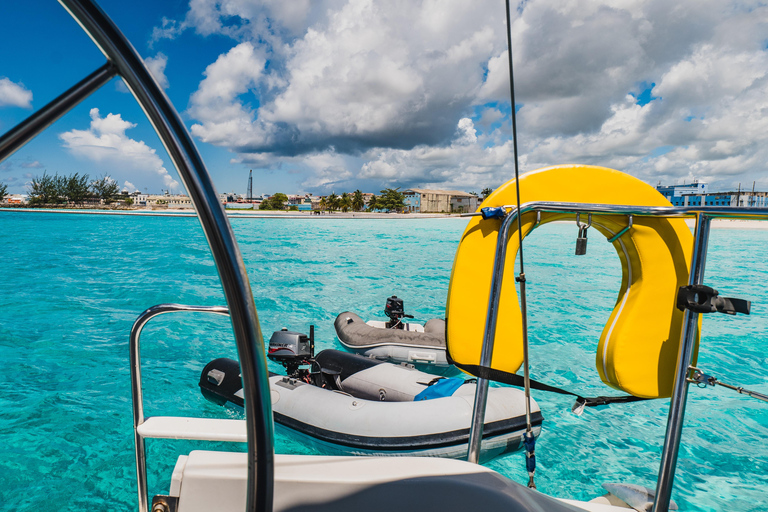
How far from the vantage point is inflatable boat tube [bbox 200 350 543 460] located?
239 cm

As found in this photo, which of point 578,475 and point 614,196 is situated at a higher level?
point 614,196

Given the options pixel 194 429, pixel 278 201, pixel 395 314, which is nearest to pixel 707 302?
pixel 194 429

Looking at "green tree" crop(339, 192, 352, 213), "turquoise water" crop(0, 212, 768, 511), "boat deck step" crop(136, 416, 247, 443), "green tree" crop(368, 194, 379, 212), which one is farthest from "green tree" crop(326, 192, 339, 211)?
"boat deck step" crop(136, 416, 247, 443)

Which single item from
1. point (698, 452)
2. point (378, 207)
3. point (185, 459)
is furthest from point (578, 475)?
point (378, 207)

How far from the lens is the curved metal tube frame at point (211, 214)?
1.57 feet

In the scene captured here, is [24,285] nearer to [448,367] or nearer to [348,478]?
[448,367]

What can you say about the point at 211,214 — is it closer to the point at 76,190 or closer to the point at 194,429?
the point at 194,429

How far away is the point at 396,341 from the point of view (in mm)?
4152

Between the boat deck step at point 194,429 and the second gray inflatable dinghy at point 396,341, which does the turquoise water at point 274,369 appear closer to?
the second gray inflatable dinghy at point 396,341

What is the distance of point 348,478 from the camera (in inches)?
41.8

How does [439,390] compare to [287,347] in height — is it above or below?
below

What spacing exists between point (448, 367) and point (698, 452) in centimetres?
207

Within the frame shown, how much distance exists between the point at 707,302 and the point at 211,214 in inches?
55.3

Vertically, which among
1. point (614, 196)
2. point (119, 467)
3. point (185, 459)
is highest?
point (614, 196)
